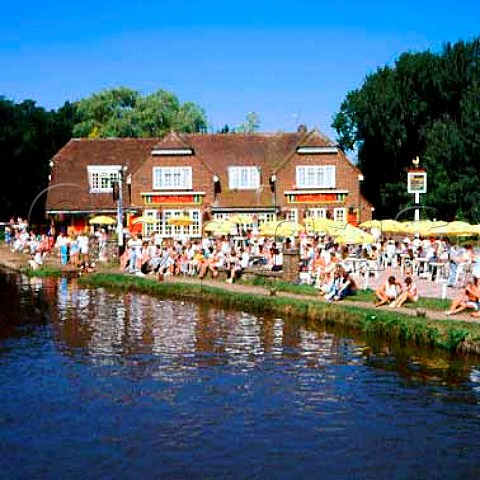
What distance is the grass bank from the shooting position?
→ 2102cm

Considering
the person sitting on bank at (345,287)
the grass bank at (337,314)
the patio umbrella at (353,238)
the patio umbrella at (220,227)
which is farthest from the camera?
the patio umbrella at (220,227)

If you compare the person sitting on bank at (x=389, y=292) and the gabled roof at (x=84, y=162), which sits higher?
the gabled roof at (x=84, y=162)

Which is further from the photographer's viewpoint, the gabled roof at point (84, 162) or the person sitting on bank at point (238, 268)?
the gabled roof at point (84, 162)

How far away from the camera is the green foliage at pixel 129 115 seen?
3162 inches

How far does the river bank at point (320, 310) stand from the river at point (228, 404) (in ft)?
1.92

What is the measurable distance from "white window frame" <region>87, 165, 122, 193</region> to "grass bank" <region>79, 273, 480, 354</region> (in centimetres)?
2271

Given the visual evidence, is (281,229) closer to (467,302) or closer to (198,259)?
(198,259)

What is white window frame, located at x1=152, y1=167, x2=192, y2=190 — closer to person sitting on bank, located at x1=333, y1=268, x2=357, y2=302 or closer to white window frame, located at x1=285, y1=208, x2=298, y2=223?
white window frame, located at x1=285, y1=208, x2=298, y2=223

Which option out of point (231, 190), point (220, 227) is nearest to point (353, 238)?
point (220, 227)

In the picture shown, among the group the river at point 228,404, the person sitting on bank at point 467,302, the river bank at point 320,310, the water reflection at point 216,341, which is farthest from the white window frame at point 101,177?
the person sitting on bank at point 467,302

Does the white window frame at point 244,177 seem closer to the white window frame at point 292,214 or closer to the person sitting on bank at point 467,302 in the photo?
the white window frame at point 292,214

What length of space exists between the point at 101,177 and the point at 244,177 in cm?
1046

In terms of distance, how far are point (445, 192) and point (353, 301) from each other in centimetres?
2932

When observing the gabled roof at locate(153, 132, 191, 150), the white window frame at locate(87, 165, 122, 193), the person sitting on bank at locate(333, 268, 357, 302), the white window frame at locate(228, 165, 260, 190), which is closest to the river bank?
the person sitting on bank at locate(333, 268, 357, 302)
